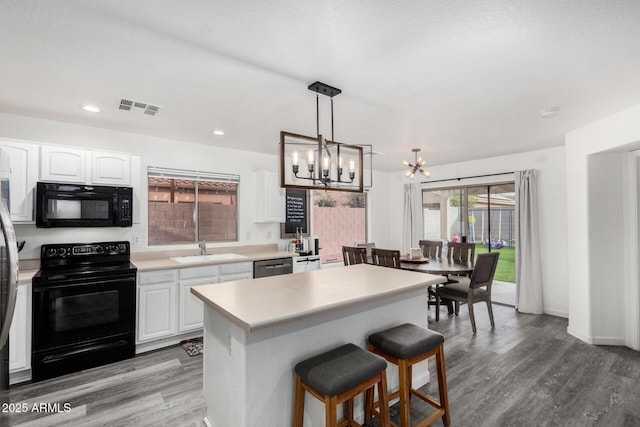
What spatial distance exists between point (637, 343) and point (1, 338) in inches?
210

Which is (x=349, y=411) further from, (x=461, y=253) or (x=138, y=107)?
(x=461, y=253)

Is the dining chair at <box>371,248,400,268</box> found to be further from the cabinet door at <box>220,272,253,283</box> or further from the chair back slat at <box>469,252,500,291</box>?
the cabinet door at <box>220,272,253,283</box>

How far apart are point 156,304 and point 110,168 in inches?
61.1

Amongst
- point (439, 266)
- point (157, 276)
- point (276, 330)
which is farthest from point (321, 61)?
Result: point (439, 266)

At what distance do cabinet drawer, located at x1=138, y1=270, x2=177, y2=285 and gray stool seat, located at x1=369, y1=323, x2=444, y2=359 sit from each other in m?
2.38

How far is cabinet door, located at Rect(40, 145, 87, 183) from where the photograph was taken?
2910mm

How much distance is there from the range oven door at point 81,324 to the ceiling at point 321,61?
1.69 m

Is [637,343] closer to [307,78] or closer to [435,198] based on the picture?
[435,198]

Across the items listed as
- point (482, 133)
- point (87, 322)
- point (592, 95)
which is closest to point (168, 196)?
point (87, 322)

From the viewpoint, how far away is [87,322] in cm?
286

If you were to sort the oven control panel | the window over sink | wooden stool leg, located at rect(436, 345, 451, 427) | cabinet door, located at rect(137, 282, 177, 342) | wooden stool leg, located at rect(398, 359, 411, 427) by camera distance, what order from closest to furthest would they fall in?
wooden stool leg, located at rect(398, 359, 411, 427)
wooden stool leg, located at rect(436, 345, 451, 427)
the oven control panel
cabinet door, located at rect(137, 282, 177, 342)
the window over sink

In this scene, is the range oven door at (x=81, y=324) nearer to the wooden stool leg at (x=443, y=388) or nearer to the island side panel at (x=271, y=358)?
the island side panel at (x=271, y=358)

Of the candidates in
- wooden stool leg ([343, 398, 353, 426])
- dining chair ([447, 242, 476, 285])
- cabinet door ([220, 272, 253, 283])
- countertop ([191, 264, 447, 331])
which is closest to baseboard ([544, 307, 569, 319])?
dining chair ([447, 242, 476, 285])

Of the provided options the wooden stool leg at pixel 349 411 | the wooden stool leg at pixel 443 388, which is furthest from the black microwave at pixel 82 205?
the wooden stool leg at pixel 443 388
